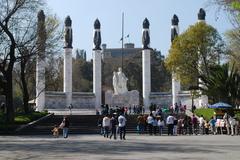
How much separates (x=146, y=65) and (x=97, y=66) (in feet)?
23.2

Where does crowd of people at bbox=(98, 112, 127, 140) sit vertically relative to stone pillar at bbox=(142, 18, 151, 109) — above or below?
below

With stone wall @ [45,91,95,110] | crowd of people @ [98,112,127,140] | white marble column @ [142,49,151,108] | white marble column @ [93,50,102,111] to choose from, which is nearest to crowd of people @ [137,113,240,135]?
crowd of people @ [98,112,127,140]

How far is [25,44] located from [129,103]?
1193 inches

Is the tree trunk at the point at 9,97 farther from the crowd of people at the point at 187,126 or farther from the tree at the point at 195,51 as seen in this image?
the tree at the point at 195,51

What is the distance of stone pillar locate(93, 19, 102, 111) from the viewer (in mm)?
71688

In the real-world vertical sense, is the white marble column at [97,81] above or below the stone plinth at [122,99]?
above

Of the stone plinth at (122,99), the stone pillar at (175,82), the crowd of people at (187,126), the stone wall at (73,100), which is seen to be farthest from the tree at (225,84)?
the stone wall at (73,100)

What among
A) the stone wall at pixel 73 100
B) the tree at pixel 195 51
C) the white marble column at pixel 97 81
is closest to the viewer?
the tree at pixel 195 51

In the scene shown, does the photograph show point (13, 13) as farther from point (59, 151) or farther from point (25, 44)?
point (59, 151)

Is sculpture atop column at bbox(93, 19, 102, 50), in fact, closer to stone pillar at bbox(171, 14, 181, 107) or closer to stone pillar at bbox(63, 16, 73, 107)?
stone pillar at bbox(63, 16, 73, 107)

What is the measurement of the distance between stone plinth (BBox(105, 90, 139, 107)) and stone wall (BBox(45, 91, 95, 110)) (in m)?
5.53

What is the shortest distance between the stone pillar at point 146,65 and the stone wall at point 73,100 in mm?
7455

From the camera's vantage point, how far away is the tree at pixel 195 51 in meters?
55.8

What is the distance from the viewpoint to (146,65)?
73875 millimetres
